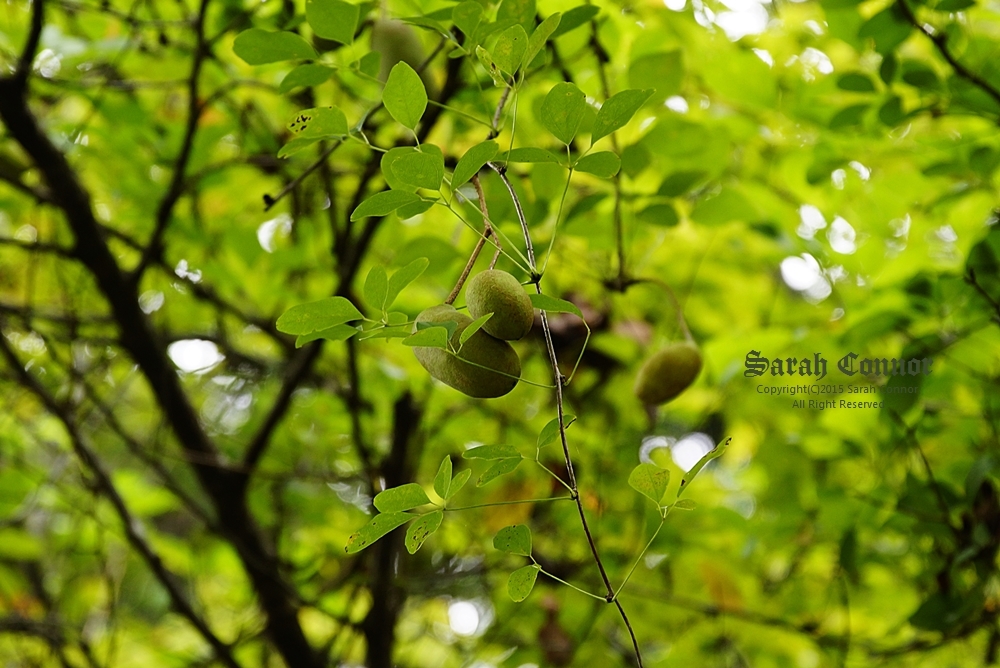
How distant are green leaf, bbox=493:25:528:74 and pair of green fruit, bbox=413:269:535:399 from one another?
12 centimetres

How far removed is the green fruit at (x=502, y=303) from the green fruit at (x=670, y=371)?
0.32m

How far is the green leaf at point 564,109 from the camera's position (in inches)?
19.5

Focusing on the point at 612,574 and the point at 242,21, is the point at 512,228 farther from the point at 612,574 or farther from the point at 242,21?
the point at 612,574

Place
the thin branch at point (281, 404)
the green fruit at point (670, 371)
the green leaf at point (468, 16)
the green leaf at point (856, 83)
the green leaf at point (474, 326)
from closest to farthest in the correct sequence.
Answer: the green leaf at point (474, 326), the green leaf at point (468, 16), the green fruit at point (670, 371), the green leaf at point (856, 83), the thin branch at point (281, 404)

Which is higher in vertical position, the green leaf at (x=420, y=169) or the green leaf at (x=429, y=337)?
the green leaf at (x=420, y=169)

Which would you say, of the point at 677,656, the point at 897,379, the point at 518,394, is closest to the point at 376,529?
the point at 897,379

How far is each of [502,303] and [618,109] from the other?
0.46 feet

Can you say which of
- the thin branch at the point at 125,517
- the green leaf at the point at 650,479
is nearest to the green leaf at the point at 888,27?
the green leaf at the point at 650,479

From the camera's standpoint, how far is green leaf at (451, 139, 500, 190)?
1.53 ft

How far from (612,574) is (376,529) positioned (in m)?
0.81

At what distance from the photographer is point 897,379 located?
91cm

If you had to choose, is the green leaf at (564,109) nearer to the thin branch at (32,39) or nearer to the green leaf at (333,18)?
the green leaf at (333,18)

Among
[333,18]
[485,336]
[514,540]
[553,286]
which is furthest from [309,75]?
[553,286]

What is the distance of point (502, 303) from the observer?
47cm
